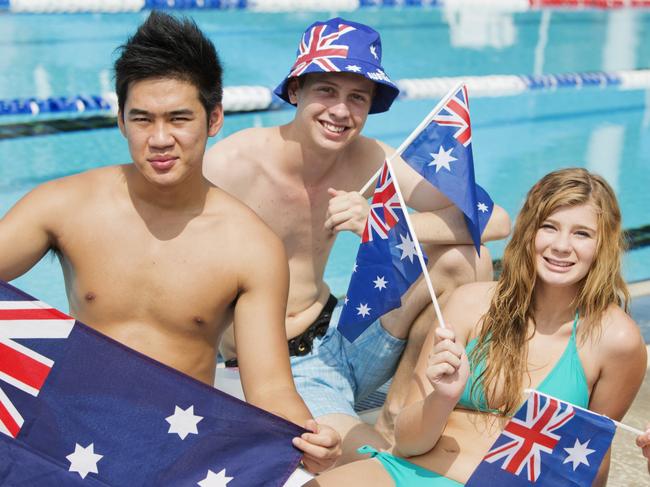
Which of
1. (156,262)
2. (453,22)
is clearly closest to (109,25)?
(453,22)

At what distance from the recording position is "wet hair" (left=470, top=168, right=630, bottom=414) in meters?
2.94

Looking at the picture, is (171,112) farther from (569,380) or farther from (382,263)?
(569,380)

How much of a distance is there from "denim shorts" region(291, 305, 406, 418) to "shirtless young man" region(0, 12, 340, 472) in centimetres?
73

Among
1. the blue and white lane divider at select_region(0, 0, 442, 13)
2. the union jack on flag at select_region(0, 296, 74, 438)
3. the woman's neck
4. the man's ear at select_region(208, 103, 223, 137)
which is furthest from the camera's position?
the blue and white lane divider at select_region(0, 0, 442, 13)

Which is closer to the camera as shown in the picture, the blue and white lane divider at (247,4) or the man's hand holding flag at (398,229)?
the man's hand holding flag at (398,229)

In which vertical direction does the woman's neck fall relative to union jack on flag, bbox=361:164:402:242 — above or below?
below

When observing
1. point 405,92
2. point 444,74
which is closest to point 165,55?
point 405,92

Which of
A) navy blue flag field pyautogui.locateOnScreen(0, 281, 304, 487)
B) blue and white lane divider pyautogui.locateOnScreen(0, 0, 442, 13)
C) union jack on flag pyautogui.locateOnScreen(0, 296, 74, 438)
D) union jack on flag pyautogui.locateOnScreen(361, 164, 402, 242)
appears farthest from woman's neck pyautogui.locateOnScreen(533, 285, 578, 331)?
blue and white lane divider pyautogui.locateOnScreen(0, 0, 442, 13)

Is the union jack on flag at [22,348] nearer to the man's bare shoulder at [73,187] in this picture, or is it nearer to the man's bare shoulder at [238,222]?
the man's bare shoulder at [73,187]

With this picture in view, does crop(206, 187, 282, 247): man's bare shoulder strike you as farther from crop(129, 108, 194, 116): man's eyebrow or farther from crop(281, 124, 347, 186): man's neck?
crop(281, 124, 347, 186): man's neck

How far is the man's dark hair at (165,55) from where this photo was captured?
2.69 meters

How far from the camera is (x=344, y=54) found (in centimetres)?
353

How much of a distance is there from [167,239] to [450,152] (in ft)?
3.17

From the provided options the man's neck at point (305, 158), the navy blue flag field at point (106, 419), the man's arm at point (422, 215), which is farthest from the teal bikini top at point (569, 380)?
the man's neck at point (305, 158)
